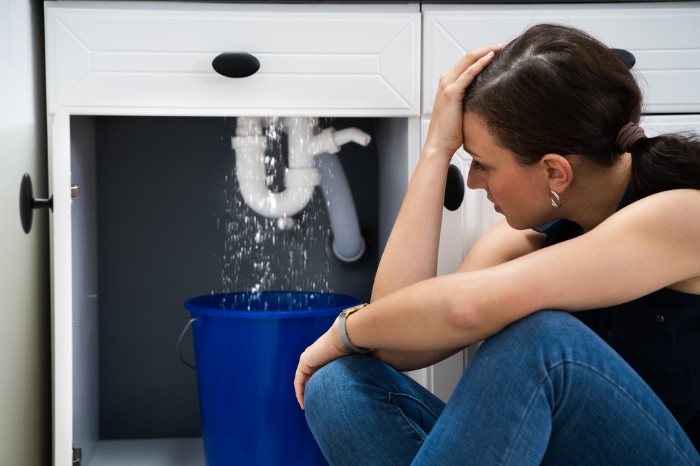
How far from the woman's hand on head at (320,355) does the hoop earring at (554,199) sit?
303 millimetres

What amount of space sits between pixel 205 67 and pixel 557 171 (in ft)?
1.88

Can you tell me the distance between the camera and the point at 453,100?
3.33 ft

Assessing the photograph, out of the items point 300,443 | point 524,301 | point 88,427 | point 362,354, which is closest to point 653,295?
point 524,301

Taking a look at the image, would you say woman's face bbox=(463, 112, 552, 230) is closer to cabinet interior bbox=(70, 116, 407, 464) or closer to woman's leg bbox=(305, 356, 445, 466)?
woman's leg bbox=(305, 356, 445, 466)

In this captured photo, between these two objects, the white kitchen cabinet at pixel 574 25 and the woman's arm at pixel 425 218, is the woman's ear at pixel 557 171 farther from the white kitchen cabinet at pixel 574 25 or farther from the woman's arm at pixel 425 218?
the white kitchen cabinet at pixel 574 25

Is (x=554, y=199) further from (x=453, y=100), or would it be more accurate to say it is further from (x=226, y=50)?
(x=226, y=50)

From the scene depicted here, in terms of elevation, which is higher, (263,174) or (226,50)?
(226,50)

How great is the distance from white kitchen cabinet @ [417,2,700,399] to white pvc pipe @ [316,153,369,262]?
314mm

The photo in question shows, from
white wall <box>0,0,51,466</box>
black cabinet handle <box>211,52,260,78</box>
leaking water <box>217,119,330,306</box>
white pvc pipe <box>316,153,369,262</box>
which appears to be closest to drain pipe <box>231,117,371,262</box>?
white pvc pipe <box>316,153,369,262</box>

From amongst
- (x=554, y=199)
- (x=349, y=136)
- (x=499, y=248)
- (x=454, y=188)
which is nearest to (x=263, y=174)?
(x=349, y=136)

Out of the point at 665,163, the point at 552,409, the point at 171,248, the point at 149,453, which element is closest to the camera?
the point at 552,409

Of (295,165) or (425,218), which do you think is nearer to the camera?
(425,218)

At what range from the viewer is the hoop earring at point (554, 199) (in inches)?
37.3

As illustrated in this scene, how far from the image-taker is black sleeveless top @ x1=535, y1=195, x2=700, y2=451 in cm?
→ 90
